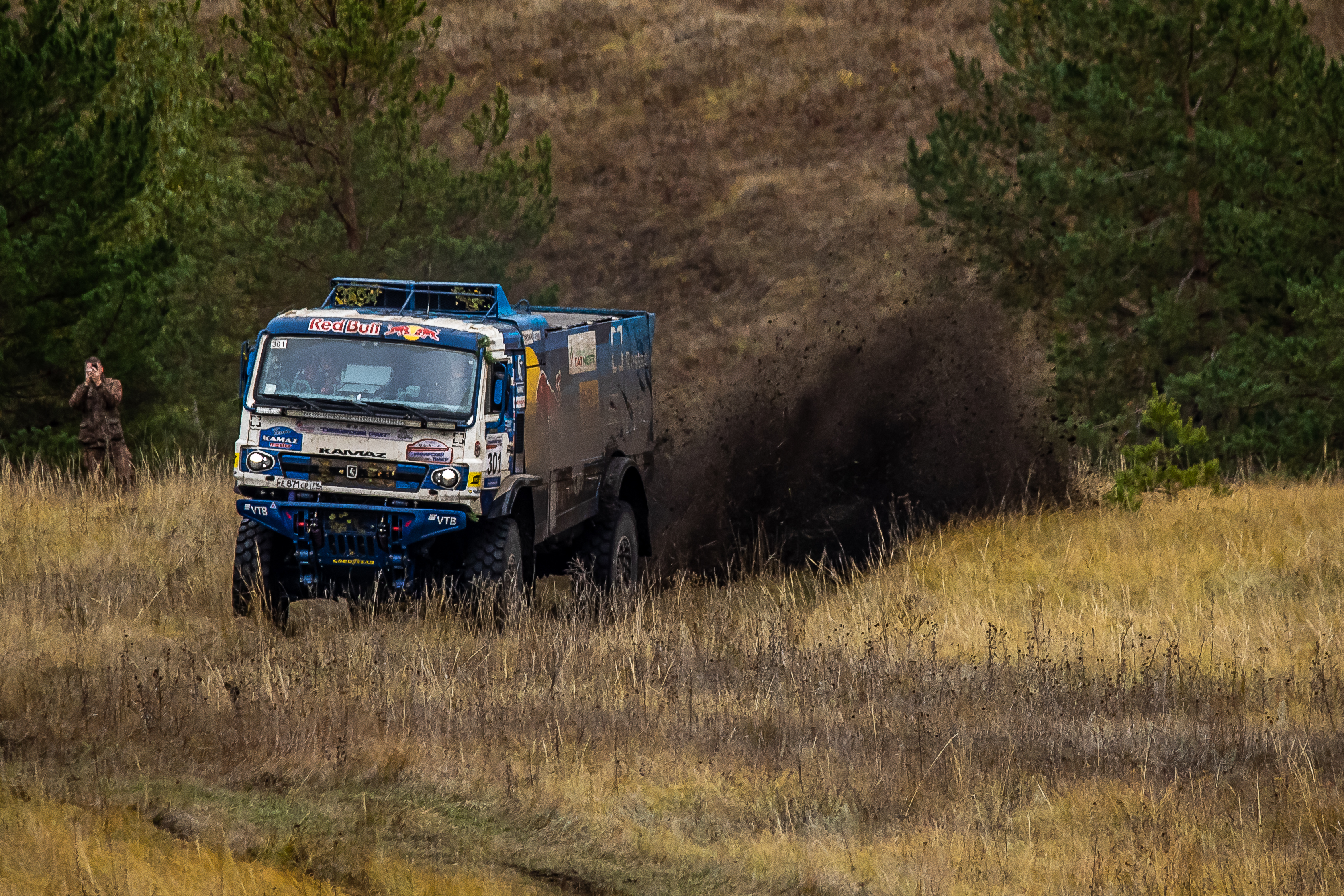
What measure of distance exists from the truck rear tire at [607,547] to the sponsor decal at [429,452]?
2.70 meters

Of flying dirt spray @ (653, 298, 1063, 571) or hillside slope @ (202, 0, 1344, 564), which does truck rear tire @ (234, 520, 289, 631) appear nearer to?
flying dirt spray @ (653, 298, 1063, 571)

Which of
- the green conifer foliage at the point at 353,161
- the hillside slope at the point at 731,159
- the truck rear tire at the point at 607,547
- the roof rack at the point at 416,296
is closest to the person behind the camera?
the roof rack at the point at 416,296

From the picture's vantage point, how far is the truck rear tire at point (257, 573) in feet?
35.2

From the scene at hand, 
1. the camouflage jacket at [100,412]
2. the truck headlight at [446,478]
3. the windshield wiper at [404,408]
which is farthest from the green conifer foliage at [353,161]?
the truck headlight at [446,478]

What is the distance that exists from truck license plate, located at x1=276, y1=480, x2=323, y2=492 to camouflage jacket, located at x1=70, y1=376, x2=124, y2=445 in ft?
23.5

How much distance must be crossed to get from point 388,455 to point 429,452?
0.32 meters

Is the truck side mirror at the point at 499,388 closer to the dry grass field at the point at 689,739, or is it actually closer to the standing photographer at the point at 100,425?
the dry grass field at the point at 689,739

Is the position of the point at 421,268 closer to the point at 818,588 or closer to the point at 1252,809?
the point at 818,588

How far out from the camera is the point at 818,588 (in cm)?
1319

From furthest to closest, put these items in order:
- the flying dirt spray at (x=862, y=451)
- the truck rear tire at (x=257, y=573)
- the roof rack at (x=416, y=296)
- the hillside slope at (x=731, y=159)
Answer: the hillside slope at (x=731, y=159)
the flying dirt spray at (x=862, y=451)
the roof rack at (x=416, y=296)
the truck rear tire at (x=257, y=573)

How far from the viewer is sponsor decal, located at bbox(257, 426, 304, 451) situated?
10.4m

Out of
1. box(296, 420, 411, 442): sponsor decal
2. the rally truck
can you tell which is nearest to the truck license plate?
the rally truck

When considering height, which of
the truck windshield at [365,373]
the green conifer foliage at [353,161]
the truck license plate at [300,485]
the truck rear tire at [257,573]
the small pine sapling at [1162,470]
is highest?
the green conifer foliage at [353,161]

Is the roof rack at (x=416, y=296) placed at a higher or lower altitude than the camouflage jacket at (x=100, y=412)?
higher
